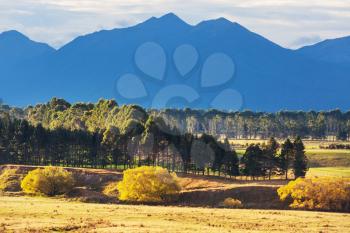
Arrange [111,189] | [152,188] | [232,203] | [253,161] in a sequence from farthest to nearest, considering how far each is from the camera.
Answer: [253,161]
[111,189]
[152,188]
[232,203]

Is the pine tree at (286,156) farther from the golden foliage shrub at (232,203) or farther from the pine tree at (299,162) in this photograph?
the golden foliage shrub at (232,203)

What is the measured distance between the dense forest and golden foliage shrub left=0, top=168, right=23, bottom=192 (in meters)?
19.3

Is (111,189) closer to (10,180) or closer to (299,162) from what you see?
(10,180)

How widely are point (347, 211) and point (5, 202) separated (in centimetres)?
5254

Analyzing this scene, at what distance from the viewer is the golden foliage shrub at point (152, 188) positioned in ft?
332

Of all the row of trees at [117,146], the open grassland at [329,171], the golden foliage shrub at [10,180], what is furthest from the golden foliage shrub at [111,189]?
the open grassland at [329,171]

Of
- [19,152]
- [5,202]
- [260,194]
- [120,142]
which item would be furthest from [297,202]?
[19,152]

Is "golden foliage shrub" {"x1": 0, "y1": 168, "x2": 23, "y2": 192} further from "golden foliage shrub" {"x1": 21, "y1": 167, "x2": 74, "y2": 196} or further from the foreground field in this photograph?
the foreground field

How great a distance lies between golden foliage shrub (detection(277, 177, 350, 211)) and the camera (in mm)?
93250

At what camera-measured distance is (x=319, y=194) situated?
309 feet

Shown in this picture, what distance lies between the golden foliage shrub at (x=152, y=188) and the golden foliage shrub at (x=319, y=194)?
724 inches

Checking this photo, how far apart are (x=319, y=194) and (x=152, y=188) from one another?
28.0 meters

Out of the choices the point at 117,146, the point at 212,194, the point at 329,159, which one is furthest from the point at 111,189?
the point at 329,159

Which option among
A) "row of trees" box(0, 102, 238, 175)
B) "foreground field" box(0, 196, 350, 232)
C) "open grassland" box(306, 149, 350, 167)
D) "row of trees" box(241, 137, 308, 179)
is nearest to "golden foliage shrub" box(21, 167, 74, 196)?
"foreground field" box(0, 196, 350, 232)
